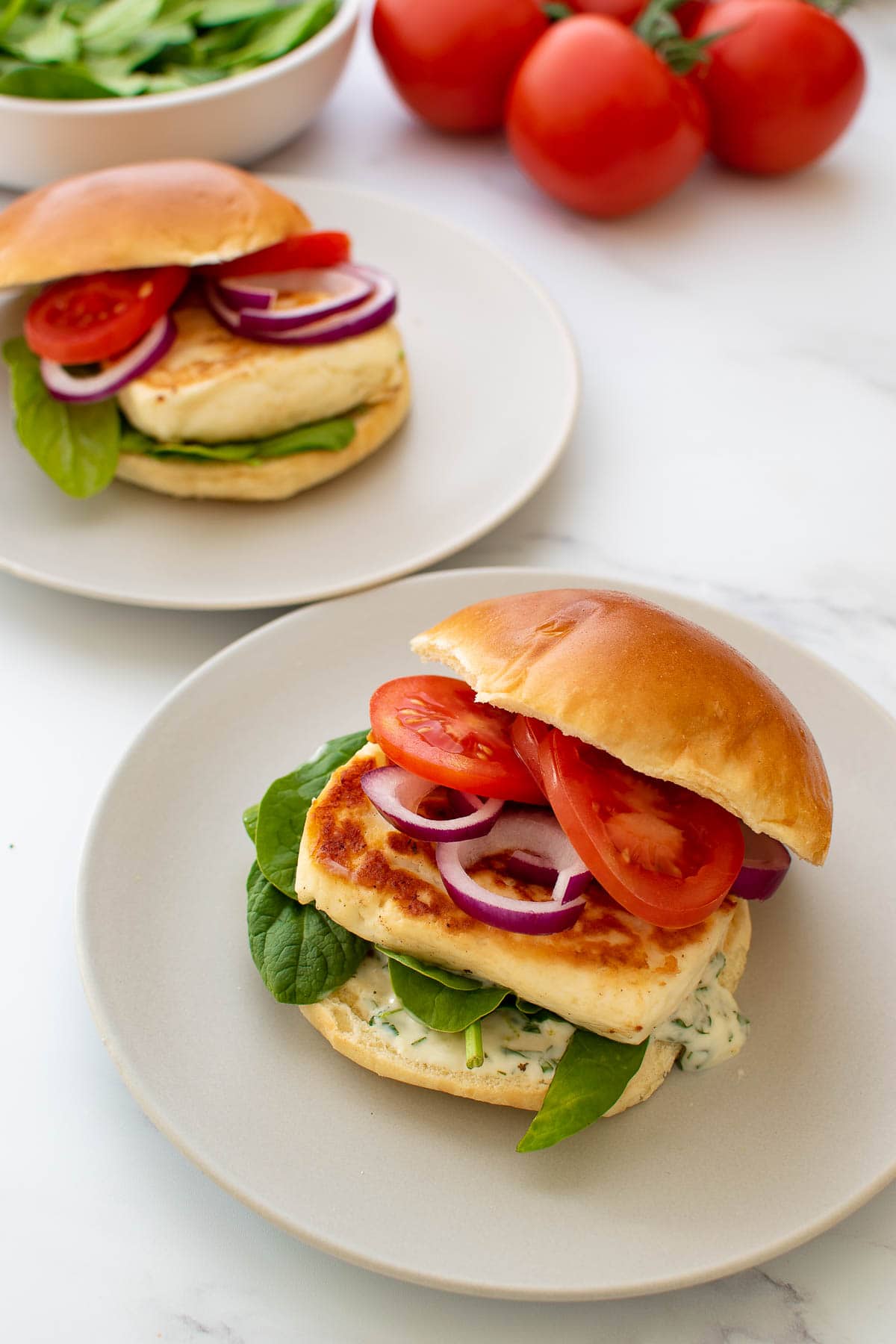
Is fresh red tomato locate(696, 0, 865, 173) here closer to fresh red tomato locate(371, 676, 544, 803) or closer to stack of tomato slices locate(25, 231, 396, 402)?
stack of tomato slices locate(25, 231, 396, 402)

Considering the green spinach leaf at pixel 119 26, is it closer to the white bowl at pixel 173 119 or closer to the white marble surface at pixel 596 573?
the white bowl at pixel 173 119

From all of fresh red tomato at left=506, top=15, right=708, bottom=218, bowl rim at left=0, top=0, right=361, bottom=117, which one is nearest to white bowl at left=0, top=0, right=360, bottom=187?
bowl rim at left=0, top=0, right=361, bottom=117

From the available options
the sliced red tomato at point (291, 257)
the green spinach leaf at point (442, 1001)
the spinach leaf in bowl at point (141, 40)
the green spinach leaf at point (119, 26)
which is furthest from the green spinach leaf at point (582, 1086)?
the green spinach leaf at point (119, 26)

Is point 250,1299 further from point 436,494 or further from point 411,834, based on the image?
point 436,494

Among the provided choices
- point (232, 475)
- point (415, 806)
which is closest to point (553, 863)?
point (415, 806)

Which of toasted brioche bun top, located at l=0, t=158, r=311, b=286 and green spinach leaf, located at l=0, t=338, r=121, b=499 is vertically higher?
toasted brioche bun top, located at l=0, t=158, r=311, b=286

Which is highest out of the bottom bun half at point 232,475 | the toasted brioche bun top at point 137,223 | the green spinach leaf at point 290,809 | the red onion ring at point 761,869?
the toasted brioche bun top at point 137,223

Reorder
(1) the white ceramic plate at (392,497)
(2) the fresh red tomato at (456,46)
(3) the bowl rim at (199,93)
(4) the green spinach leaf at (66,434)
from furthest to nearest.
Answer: (2) the fresh red tomato at (456,46)
(3) the bowl rim at (199,93)
(4) the green spinach leaf at (66,434)
(1) the white ceramic plate at (392,497)
